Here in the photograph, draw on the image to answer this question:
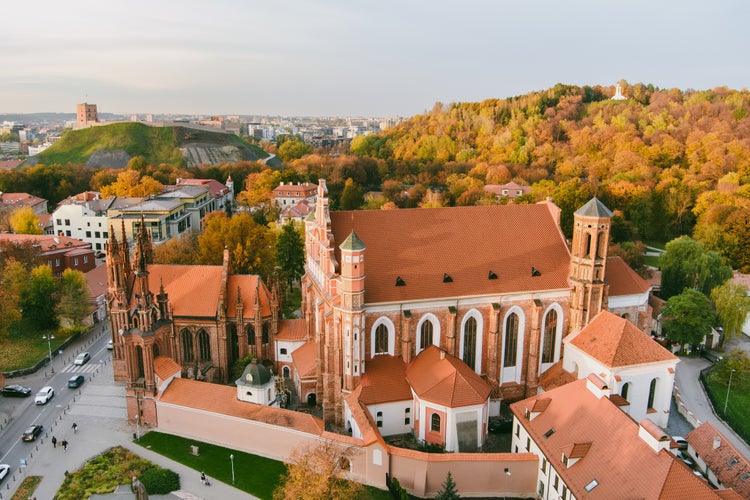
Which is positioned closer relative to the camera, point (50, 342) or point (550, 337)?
point (550, 337)

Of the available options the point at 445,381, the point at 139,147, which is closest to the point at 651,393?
the point at 445,381

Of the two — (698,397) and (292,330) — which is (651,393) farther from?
(292,330)

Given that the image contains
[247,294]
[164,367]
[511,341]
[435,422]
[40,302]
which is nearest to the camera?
[435,422]

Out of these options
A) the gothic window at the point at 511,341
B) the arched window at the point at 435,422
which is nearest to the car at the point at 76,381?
the arched window at the point at 435,422

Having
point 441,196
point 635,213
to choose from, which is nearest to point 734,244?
point 635,213

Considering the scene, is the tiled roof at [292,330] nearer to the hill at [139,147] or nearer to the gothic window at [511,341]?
the gothic window at [511,341]

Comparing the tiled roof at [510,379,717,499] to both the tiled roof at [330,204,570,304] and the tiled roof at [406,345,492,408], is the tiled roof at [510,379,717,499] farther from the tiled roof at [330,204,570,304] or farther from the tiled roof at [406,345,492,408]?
the tiled roof at [330,204,570,304]
